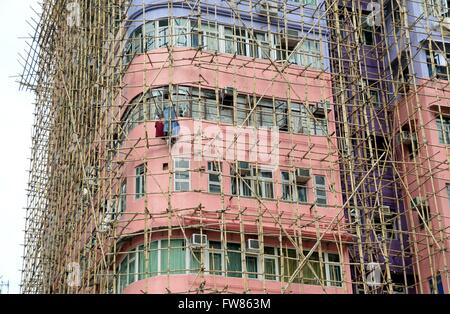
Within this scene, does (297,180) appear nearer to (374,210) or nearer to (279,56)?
(374,210)

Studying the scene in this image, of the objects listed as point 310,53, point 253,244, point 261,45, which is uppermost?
point 310,53

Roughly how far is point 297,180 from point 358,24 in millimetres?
3641

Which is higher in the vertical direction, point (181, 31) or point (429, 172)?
point (181, 31)

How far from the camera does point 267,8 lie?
15.0m

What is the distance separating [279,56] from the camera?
596 inches

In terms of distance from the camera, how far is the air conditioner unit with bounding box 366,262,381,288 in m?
13.8

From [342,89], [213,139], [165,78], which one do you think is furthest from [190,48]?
[342,89]

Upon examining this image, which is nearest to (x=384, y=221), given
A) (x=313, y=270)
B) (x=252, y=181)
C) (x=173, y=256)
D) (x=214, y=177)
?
(x=313, y=270)

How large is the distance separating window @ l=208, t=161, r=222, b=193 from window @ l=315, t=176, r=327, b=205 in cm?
173

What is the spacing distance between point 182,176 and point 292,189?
6.00 feet

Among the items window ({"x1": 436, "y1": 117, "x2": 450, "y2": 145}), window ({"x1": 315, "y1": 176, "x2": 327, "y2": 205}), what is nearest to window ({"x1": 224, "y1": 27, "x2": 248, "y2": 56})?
window ({"x1": 315, "y1": 176, "x2": 327, "y2": 205})

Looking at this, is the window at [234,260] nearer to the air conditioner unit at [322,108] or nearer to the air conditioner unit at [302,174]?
the air conditioner unit at [302,174]

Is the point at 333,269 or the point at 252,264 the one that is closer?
the point at 252,264

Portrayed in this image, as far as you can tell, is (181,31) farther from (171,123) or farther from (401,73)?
(401,73)
